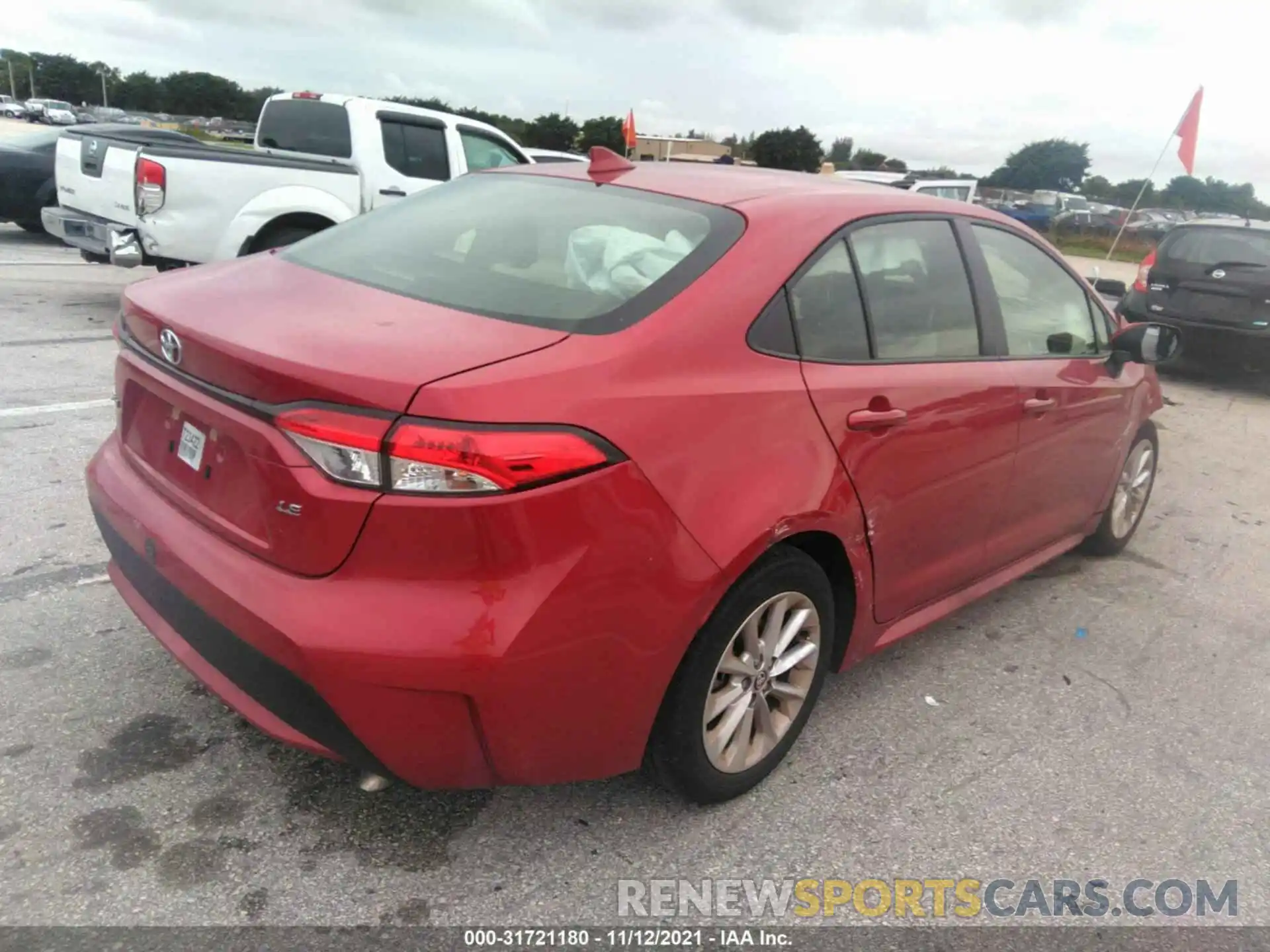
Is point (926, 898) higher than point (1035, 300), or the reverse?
point (1035, 300)

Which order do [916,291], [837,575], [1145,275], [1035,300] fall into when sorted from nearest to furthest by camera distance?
[837,575], [916,291], [1035,300], [1145,275]

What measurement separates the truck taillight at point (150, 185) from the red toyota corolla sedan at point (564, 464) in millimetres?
4858

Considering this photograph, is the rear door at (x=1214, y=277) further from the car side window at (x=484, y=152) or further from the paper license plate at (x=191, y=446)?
the paper license plate at (x=191, y=446)

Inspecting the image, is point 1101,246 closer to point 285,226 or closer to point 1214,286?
point 1214,286

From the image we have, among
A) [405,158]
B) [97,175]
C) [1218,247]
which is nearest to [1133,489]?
[1218,247]

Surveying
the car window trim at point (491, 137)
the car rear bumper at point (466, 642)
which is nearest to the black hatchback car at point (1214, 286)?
the car window trim at point (491, 137)

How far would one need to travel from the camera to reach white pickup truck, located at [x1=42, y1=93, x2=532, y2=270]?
716cm

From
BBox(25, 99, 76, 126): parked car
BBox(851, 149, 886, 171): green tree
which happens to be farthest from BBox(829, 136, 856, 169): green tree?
BBox(25, 99, 76, 126): parked car

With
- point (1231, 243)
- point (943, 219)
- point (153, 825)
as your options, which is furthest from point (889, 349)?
point (1231, 243)

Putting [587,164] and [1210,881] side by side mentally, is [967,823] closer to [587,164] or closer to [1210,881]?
[1210,881]

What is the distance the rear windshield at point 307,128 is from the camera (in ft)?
28.8

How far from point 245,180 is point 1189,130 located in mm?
10826

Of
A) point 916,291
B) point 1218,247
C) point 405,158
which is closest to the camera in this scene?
point 916,291

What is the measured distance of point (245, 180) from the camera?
733 cm
